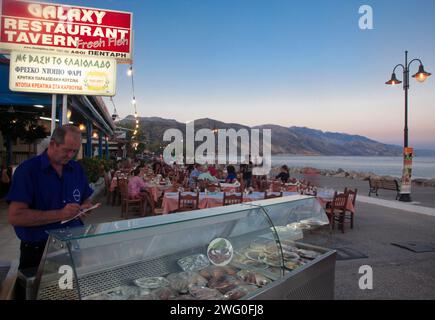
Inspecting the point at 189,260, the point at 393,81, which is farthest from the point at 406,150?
the point at 189,260

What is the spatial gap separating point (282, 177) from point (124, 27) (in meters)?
7.97

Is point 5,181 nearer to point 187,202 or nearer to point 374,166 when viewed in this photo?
point 187,202

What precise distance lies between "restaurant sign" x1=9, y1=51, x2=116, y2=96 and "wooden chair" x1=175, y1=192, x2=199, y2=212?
3136 mm

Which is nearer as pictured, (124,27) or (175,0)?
(124,27)

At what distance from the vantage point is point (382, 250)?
593 centimetres

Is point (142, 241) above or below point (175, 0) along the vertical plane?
below

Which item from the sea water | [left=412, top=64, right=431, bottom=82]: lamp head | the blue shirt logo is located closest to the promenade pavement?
the blue shirt logo

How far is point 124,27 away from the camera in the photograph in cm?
739

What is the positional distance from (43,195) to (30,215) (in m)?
0.22

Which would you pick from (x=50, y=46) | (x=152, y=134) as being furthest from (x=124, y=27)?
(x=152, y=134)

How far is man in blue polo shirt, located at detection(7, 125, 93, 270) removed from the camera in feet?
6.52

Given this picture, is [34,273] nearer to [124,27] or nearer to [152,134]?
[124,27]

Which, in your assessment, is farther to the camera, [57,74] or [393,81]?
[393,81]
